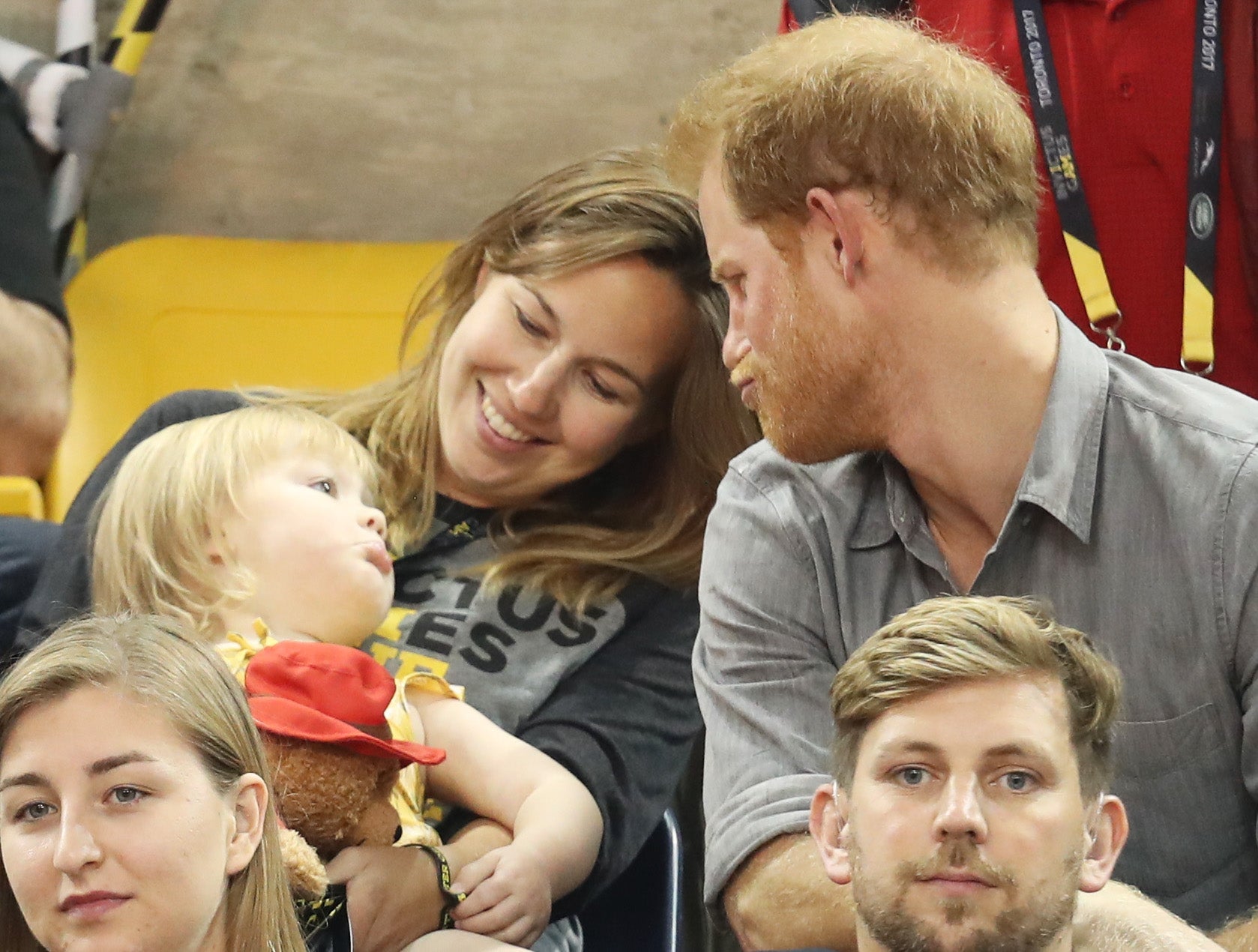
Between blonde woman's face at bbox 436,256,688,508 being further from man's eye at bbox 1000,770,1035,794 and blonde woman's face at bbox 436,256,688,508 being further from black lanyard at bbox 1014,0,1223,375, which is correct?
man's eye at bbox 1000,770,1035,794

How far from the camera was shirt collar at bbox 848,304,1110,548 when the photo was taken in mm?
1544

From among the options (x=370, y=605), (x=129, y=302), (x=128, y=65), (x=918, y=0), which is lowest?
(x=129, y=302)

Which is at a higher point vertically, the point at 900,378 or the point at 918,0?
the point at 918,0

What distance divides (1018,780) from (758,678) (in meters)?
0.48

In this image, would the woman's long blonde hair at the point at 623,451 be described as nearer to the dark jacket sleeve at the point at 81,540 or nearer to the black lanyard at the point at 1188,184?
the dark jacket sleeve at the point at 81,540

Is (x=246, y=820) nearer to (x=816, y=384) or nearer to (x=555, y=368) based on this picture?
(x=816, y=384)

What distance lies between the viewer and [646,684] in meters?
2.01

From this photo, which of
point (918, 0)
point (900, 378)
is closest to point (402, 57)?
point (918, 0)

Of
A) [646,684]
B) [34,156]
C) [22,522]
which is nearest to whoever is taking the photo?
[646,684]

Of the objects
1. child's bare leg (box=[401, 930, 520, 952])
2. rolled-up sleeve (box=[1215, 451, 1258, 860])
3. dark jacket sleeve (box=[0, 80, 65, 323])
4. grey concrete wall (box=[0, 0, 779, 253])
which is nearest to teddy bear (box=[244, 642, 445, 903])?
child's bare leg (box=[401, 930, 520, 952])

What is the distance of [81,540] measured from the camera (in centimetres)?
200

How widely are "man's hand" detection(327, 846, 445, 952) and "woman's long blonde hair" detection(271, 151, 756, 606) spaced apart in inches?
19.1

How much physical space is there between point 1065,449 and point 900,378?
0.17 m

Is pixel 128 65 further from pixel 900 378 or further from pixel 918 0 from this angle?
pixel 900 378
